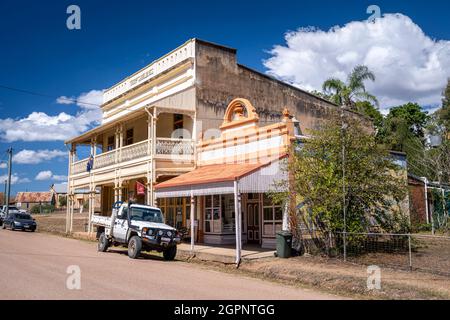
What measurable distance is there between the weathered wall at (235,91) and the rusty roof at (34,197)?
9086 centimetres

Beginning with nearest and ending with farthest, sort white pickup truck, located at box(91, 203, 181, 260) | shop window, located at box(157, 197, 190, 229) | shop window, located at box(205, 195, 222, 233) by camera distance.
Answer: white pickup truck, located at box(91, 203, 181, 260) → shop window, located at box(205, 195, 222, 233) → shop window, located at box(157, 197, 190, 229)

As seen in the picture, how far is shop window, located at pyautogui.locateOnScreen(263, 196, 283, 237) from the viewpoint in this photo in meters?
18.2

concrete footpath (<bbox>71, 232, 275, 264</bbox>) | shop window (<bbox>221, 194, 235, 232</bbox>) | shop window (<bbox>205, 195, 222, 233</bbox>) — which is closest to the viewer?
concrete footpath (<bbox>71, 232, 275, 264</bbox>)

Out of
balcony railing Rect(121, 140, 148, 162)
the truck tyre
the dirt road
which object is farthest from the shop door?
balcony railing Rect(121, 140, 148, 162)

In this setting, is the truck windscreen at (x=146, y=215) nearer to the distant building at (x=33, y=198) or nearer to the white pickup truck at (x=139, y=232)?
the white pickup truck at (x=139, y=232)

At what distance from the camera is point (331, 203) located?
48.7 ft

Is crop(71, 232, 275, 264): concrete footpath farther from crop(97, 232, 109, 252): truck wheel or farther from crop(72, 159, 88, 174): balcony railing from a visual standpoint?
crop(72, 159, 88, 174): balcony railing

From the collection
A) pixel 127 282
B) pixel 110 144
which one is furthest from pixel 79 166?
pixel 127 282

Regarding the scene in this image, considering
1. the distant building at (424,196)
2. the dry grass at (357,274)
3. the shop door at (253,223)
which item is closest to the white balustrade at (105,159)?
the shop door at (253,223)

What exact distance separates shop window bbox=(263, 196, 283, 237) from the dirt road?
4311mm

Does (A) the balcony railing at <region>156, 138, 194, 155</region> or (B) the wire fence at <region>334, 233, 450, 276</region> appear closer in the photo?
(B) the wire fence at <region>334, 233, 450, 276</region>

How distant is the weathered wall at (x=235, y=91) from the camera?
24.1m

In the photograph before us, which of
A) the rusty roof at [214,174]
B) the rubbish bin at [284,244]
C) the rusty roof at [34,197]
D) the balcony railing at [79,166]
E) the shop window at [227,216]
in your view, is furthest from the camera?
the rusty roof at [34,197]
